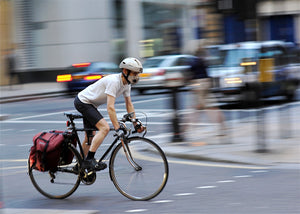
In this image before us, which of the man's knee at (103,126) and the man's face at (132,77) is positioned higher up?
the man's face at (132,77)

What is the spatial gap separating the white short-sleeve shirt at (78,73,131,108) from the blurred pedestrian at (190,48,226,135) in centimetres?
437

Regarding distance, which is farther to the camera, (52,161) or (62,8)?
(62,8)

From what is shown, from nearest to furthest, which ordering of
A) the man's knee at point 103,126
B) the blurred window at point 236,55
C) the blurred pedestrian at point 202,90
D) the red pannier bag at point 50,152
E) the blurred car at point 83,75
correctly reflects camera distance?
the man's knee at point 103,126 → the red pannier bag at point 50,152 → the blurred pedestrian at point 202,90 → the blurred window at point 236,55 → the blurred car at point 83,75

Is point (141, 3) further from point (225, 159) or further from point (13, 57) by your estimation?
point (225, 159)

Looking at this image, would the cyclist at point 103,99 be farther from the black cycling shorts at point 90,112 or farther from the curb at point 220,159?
the curb at point 220,159

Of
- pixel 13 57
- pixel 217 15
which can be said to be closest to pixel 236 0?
pixel 217 15

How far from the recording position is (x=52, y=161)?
22.0 feet

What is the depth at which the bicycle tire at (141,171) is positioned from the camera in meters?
6.32

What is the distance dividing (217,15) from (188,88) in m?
1.64

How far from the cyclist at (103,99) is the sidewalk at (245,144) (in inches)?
103

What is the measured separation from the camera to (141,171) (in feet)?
21.0

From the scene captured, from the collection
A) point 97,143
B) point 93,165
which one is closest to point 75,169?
point 93,165

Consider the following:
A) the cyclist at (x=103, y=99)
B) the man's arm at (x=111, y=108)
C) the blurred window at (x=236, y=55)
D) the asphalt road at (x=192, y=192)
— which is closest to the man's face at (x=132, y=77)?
the cyclist at (x=103, y=99)

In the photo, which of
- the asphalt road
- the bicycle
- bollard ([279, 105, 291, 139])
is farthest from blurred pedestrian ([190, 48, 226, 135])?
the bicycle
